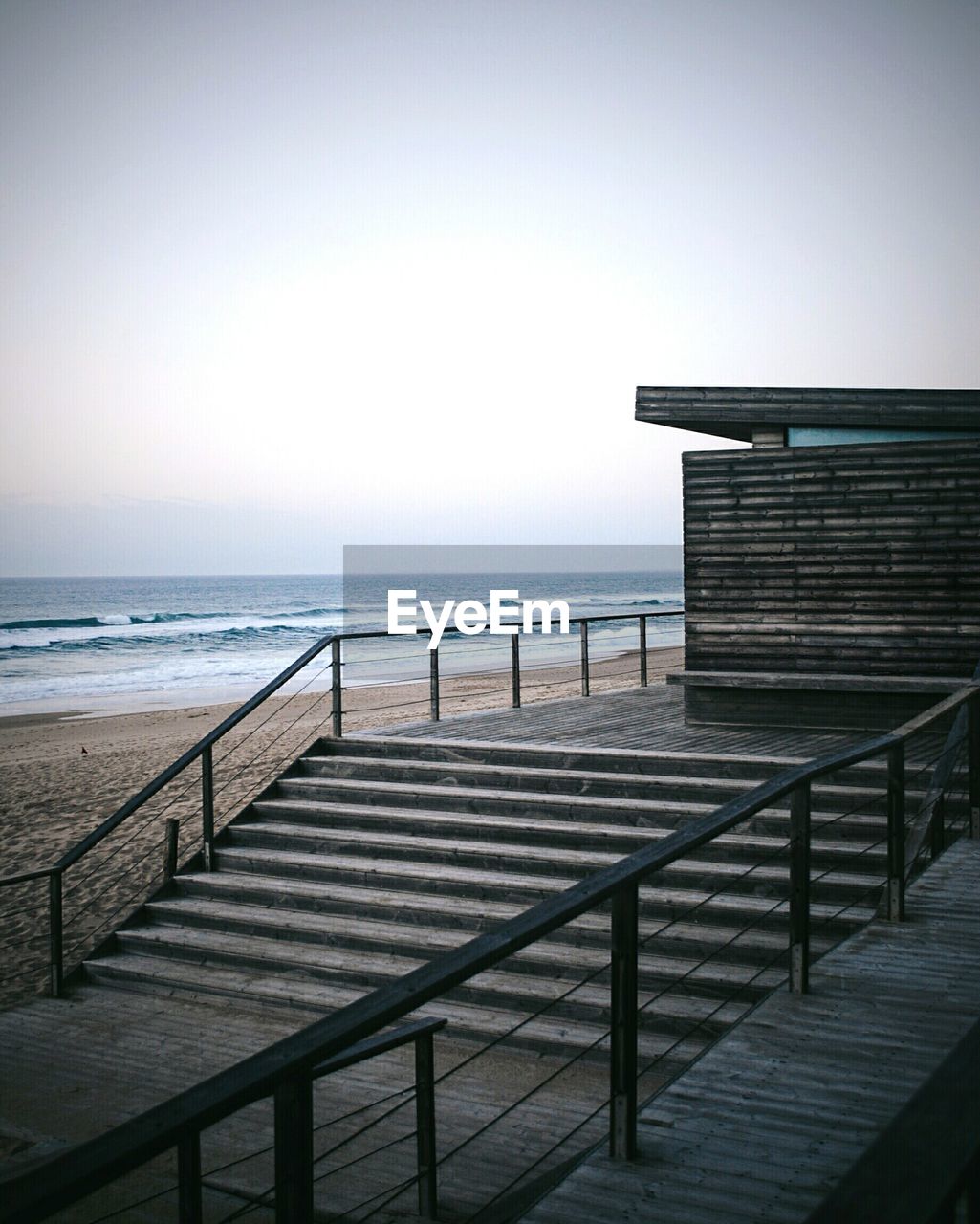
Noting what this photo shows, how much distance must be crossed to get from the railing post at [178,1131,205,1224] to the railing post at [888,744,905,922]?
3896 mm

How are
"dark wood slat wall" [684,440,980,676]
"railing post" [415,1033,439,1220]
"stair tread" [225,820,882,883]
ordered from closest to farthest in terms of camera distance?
1. "railing post" [415,1033,439,1220]
2. "stair tread" [225,820,882,883]
3. "dark wood slat wall" [684,440,980,676]

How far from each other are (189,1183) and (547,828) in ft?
20.2

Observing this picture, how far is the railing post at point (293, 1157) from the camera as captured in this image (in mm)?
1995

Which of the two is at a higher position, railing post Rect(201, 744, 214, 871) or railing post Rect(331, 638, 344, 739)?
railing post Rect(331, 638, 344, 739)

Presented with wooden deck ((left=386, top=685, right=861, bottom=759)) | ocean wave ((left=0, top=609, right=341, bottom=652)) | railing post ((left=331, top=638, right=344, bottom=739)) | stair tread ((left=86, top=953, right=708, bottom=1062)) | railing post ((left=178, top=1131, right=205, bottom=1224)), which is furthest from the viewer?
ocean wave ((left=0, top=609, right=341, bottom=652))

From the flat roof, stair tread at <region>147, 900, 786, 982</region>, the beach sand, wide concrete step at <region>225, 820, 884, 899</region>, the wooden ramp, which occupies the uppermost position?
the flat roof

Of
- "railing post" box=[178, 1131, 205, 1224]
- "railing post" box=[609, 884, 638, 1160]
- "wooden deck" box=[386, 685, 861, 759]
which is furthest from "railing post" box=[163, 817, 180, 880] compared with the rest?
"railing post" box=[178, 1131, 205, 1224]

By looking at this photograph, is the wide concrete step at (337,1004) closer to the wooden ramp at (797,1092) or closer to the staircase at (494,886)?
the staircase at (494,886)

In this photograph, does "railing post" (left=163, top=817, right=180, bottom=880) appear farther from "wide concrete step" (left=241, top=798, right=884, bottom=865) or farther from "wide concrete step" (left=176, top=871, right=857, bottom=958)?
"wide concrete step" (left=241, top=798, right=884, bottom=865)

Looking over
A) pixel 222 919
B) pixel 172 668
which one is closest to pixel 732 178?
pixel 222 919

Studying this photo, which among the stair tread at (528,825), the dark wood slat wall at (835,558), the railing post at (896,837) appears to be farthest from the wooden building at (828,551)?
the railing post at (896,837)

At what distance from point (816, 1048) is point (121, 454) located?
80057 mm

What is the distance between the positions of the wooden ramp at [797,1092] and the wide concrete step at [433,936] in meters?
1.49

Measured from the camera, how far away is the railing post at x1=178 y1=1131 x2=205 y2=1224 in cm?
192
